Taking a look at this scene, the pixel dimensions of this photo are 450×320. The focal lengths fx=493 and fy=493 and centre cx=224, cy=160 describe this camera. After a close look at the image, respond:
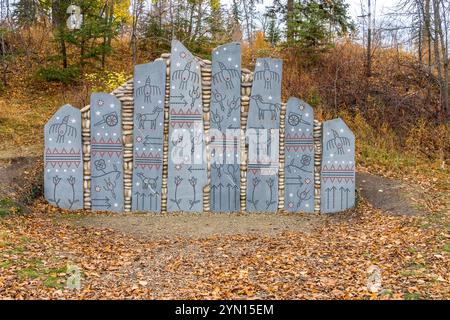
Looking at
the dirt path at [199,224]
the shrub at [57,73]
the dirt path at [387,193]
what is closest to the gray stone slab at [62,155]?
the dirt path at [199,224]

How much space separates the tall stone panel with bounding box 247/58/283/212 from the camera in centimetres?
1016

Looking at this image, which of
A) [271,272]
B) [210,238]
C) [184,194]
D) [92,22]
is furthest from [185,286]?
[92,22]

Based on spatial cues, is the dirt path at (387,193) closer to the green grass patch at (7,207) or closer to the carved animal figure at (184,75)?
the carved animal figure at (184,75)

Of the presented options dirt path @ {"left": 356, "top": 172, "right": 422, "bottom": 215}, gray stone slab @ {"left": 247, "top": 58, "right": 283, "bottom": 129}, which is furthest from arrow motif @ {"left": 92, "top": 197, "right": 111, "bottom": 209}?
dirt path @ {"left": 356, "top": 172, "right": 422, "bottom": 215}

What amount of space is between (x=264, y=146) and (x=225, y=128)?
888mm

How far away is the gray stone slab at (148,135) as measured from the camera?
995 centimetres

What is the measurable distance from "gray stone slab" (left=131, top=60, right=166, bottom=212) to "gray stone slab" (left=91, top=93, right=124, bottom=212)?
0.32m

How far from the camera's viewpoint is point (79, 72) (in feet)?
51.5

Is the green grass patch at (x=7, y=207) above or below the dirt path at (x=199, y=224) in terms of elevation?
above

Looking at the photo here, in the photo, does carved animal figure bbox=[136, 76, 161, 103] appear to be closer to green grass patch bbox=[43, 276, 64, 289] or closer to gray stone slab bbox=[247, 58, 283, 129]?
gray stone slab bbox=[247, 58, 283, 129]

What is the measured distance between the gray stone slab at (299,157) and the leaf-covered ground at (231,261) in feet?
4.16

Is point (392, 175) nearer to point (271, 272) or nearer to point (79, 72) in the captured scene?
point (271, 272)

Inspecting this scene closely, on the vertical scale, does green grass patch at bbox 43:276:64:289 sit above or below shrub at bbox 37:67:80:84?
below

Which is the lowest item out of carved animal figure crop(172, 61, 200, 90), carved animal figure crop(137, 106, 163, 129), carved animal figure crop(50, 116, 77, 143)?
carved animal figure crop(50, 116, 77, 143)
